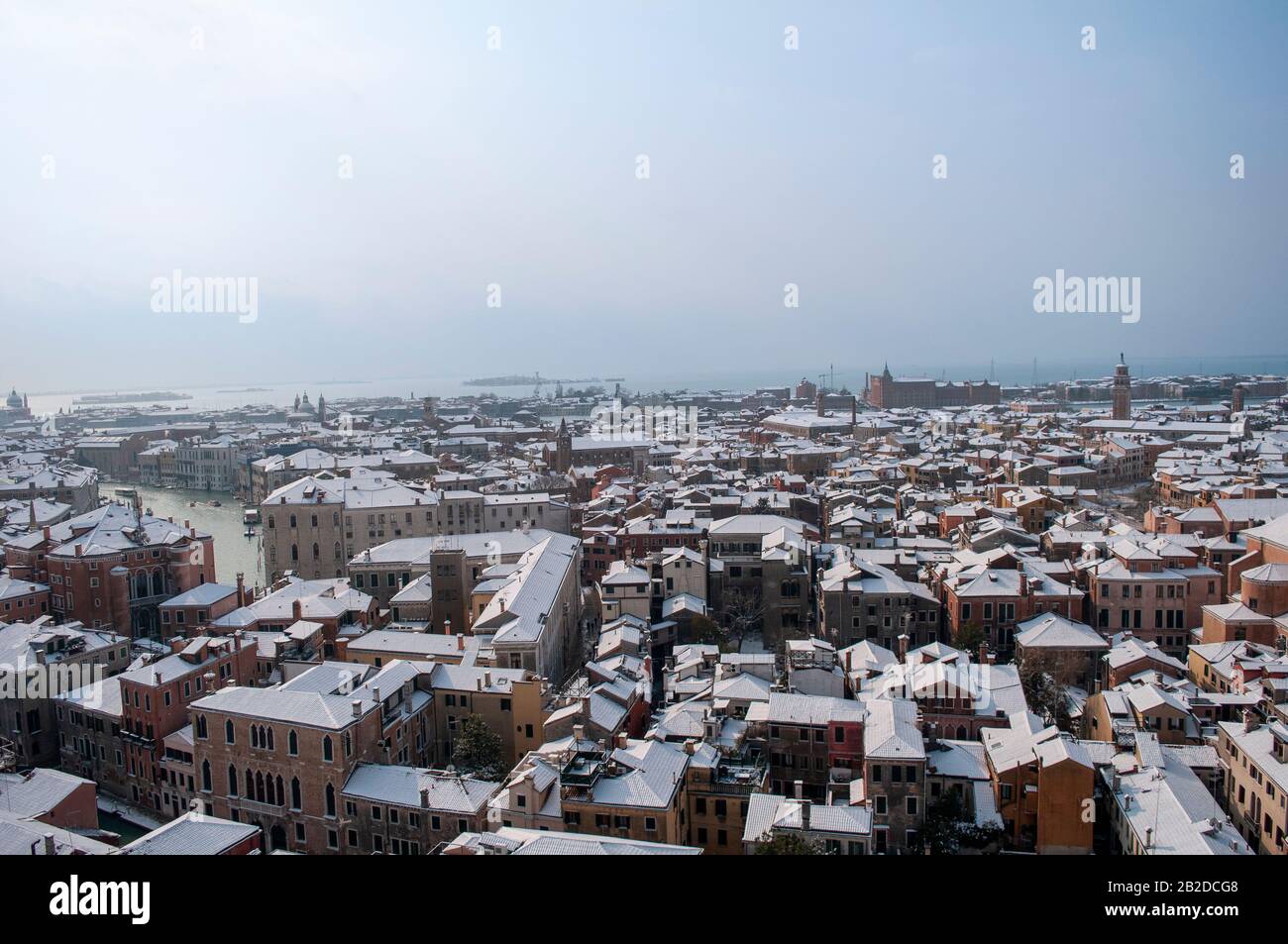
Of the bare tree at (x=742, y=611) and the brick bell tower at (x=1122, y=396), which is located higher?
the brick bell tower at (x=1122, y=396)

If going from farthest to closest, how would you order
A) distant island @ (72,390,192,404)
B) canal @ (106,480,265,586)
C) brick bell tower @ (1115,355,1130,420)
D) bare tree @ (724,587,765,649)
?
distant island @ (72,390,192,404), brick bell tower @ (1115,355,1130,420), canal @ (106,480,265,586), bare tree @ (724,587,765,649)

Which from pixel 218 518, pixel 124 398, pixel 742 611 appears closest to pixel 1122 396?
pixel 742 611

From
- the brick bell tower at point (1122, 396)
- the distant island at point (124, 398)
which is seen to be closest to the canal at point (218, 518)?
the brick bell tower at point (1122, 396)

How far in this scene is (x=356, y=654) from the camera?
12312mm

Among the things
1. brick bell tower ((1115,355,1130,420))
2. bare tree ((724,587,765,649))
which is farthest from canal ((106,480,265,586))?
brick bell tower ((1115,355,1130,420))

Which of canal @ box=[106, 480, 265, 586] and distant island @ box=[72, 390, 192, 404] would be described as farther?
distant island @ box=[72, 390, 192, 404]

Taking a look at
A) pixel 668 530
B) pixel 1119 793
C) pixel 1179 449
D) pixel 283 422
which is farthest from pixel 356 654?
pixel 283 422

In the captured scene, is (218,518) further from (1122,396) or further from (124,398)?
(124,398)

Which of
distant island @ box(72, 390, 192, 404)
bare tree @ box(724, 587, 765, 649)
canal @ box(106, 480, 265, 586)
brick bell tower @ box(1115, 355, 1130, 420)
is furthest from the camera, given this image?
distant island @ box(72, 390, 192, 404)

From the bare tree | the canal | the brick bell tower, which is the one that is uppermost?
the brick bell tower

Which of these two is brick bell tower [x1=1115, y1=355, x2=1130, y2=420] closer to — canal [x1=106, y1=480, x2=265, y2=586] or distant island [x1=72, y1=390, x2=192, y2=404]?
canal [x1=106, y1=480, x2=265, y2=586]

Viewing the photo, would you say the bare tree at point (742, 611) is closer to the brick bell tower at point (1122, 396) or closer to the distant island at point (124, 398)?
the brick bell tower at point (1122, 396)
